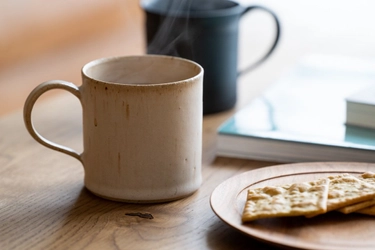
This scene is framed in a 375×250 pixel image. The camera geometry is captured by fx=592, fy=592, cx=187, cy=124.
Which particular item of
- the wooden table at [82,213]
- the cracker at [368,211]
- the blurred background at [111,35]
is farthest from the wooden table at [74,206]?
the blurred background at [111,35]

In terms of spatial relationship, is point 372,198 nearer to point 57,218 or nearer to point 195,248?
point 195,248

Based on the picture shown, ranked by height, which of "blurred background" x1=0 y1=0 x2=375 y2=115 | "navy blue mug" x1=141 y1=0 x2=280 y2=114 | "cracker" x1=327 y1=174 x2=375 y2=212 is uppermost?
"navy blue mug" x1=141 y1=0 x2=280 y2=114

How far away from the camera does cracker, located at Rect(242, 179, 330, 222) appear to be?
0.57 m

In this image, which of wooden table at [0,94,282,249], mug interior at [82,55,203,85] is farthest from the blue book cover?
mug interior at [82,55,203,85]

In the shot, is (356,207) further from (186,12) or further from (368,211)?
(186,12)

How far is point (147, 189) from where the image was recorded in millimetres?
684

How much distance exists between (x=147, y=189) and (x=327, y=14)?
150 cm

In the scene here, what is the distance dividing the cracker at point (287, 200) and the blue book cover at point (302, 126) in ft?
0.56

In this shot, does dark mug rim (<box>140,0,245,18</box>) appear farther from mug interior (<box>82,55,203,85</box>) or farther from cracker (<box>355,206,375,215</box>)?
cracker (<box>355,206,375,215</box>)

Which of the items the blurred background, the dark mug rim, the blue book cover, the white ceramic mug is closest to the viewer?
the white ceramic mug

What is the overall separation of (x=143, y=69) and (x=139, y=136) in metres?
0.14

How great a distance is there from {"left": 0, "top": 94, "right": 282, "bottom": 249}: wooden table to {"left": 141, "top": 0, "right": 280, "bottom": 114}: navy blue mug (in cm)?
14

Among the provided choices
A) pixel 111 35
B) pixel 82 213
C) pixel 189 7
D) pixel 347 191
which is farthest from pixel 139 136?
pixel 111 35

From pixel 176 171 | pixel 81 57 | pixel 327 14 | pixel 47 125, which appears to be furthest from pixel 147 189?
pixel 81 57
